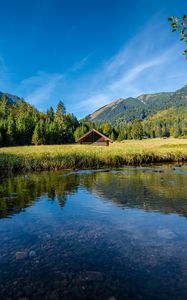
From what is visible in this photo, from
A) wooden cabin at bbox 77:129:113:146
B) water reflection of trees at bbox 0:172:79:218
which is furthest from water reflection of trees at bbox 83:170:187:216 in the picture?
wooden cabin at bbox 77:129:113:146

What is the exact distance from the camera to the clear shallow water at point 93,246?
19.8ft

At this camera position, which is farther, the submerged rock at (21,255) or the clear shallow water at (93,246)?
the submerged rock at (21,255)

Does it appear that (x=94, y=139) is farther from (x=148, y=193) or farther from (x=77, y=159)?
(x=148, y=193)

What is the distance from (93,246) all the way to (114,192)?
28.5 feet

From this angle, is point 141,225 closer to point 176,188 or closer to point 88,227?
point 88,227

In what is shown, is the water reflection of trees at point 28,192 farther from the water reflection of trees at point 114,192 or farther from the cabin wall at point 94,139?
the cabin wall at point 94,139

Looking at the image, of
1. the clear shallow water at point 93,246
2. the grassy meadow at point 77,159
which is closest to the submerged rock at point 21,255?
the clear shallow water at point 93,246

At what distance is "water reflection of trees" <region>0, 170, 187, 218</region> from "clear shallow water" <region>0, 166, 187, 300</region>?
0.19ft

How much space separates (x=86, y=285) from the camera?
6.14 meters

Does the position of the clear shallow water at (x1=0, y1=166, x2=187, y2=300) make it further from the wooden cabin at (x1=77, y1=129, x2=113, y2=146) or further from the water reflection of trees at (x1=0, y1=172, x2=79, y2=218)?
the wooden cabin at (x1=77, y1=129, x2=113, y2=146)

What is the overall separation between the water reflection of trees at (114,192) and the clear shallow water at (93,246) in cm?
6

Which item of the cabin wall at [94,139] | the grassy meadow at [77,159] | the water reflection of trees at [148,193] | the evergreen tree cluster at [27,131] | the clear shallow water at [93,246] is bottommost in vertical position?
the clear shallow water at [93,246]

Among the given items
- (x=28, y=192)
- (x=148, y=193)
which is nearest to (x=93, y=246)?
(x=148, y=193)

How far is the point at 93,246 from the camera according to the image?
8.40 meters
